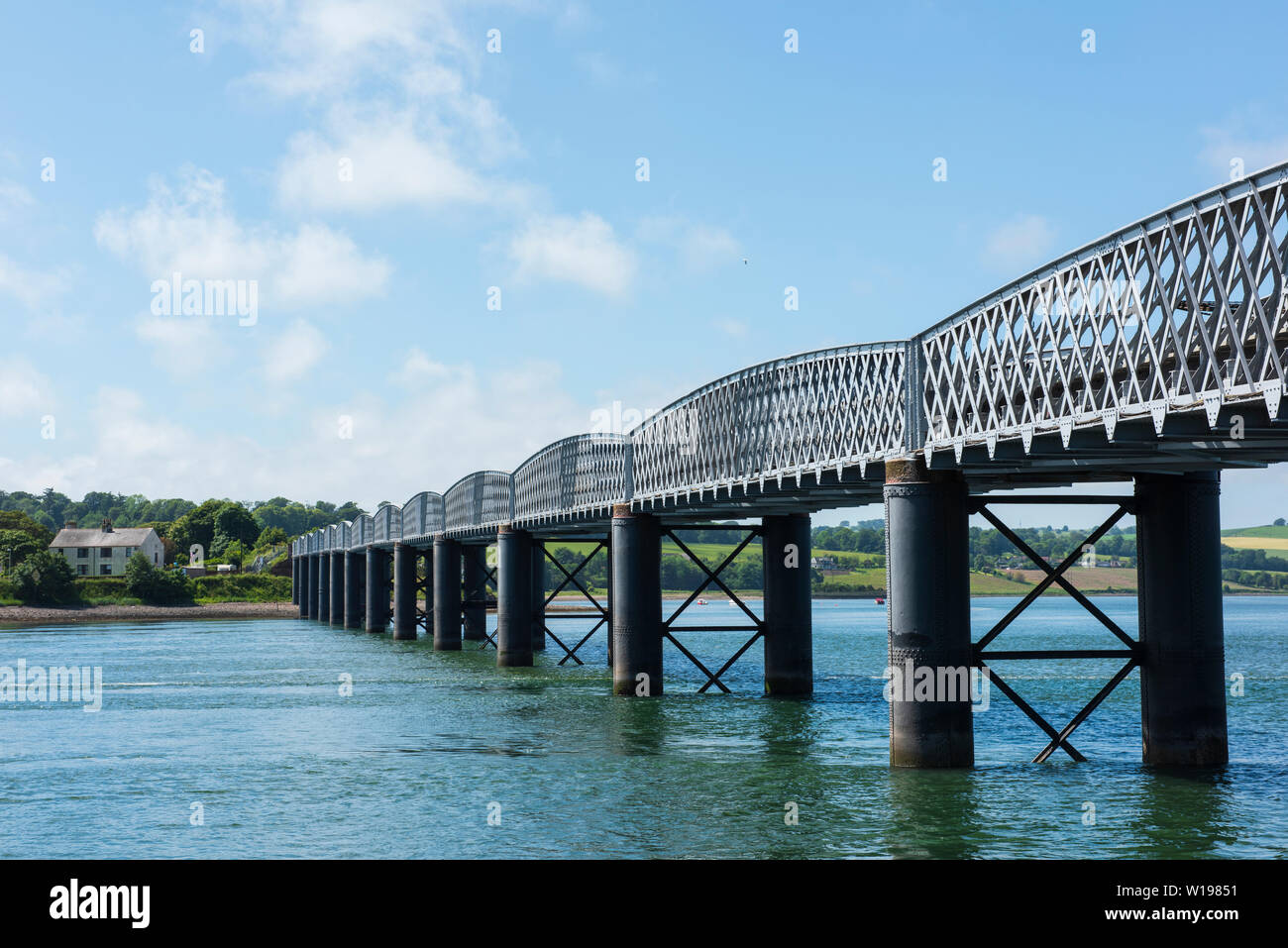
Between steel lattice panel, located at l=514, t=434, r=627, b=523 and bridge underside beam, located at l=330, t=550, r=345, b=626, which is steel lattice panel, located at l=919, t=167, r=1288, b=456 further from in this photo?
bridge underside beam, located at l=330, t=550, r=345, b=626

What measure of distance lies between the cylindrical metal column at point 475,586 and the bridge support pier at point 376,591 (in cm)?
1793

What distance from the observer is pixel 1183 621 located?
3139 cm

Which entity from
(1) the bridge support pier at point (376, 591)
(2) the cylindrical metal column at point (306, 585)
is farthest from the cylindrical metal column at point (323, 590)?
(1) the bridge support pier at point (376, 591)

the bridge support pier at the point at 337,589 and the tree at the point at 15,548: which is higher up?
the tree at the point at 15,548

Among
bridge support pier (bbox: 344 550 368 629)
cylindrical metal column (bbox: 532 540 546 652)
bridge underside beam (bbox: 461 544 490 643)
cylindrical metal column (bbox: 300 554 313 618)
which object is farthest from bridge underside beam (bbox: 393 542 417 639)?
cylindrical metal column (bbox: 300 554 313 618)

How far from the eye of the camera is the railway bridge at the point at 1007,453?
2120 centimetres

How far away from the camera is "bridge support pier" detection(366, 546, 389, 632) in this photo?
12306 cm

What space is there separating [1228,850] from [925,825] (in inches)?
218

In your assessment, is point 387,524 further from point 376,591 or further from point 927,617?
point 927,617

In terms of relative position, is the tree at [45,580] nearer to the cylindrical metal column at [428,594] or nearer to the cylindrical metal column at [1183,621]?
the cylindrical metal column at [428,594]

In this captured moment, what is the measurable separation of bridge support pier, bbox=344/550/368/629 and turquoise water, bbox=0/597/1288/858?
69.5m

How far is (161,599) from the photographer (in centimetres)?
18150
